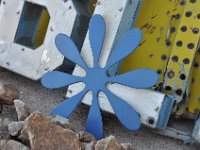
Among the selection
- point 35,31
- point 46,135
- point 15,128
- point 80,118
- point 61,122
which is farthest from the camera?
point 35,31

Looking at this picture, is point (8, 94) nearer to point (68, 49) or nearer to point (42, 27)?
point (68, 49)

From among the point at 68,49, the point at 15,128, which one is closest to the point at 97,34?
the point at 68,49

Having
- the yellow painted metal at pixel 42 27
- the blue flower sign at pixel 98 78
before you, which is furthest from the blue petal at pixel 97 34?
the yellow painted metal at pixel 42 27

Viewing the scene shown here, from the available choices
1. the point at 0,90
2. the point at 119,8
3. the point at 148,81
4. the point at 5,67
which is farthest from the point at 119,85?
the point at 5,67

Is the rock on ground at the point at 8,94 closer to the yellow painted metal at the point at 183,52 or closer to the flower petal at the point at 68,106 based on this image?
the flower petal at the point at 68,106

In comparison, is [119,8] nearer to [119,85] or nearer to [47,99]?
[119,85]

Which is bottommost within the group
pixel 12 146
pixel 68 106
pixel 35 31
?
pixel 12 146

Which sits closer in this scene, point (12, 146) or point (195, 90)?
point (12, 146)
